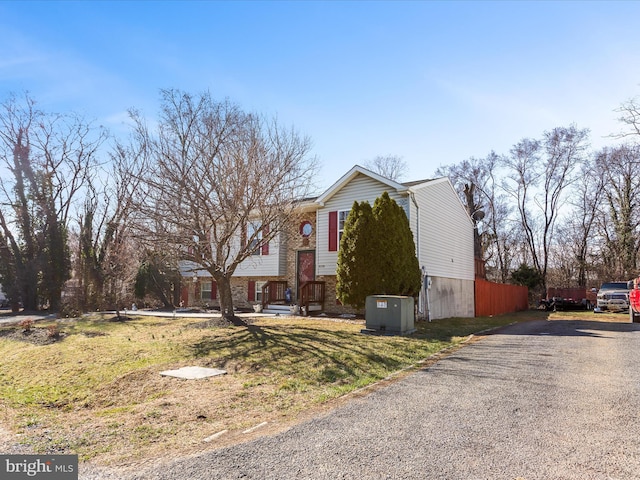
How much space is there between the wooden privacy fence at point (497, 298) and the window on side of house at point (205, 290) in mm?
14563

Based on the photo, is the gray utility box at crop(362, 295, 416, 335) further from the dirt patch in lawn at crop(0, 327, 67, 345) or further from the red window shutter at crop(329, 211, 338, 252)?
the dirt patch in lawn at crop(0, 327, 67, 345)

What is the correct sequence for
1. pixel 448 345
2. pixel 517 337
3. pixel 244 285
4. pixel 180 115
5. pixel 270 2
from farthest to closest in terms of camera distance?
pixel 244 285 < pixel 180 115 < pixel 517 337 < pixel 448 345 < pixel 270 2

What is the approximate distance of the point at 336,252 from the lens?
1781cm

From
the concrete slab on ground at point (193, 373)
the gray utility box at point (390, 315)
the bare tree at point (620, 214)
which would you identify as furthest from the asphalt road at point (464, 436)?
the bare tree at point (620, 214)

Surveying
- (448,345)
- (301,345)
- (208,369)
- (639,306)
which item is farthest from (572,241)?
(208,369)

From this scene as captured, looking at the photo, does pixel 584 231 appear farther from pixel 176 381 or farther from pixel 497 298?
pixel 176 381

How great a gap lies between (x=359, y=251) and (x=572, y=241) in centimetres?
2885

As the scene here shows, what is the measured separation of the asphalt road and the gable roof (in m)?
10.5

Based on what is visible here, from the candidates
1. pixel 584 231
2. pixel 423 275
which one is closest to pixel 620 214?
pixel 584 231

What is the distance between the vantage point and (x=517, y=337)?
38.4 ft

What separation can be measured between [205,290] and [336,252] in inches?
373

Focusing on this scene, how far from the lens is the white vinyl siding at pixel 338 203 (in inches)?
686

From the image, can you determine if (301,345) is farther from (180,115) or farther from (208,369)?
(180,115)

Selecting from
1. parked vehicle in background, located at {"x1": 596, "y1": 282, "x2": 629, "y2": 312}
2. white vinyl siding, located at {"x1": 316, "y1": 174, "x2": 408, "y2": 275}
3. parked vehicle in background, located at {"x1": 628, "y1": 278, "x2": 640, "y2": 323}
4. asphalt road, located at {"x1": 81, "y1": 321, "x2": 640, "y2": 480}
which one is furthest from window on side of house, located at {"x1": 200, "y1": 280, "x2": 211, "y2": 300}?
parked vehicle in background, located at {"x1": 596, "y1": 282, "x2": 629, "y2": 312}
